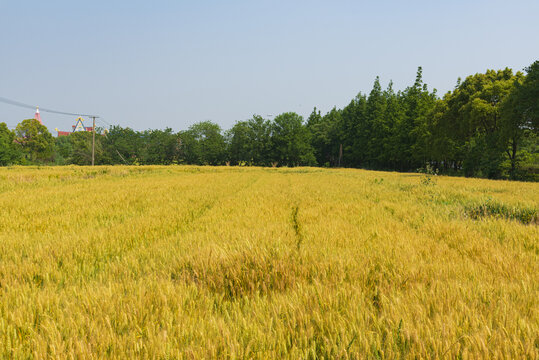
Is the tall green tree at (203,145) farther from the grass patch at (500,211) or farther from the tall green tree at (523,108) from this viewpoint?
the grass patch at (500,211)

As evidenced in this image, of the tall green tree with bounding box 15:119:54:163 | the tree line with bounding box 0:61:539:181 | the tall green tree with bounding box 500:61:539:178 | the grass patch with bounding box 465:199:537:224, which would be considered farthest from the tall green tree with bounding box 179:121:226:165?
the grass patch with bounding box 465:199:537:224

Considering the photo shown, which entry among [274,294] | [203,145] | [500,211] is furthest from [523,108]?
[203,145]

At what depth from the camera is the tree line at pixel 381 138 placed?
106 feet

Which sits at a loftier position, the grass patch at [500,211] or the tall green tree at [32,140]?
the tall green tree at [32,140]

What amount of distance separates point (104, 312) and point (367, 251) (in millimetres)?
2713

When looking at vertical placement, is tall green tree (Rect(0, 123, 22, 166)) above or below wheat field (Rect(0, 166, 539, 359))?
above

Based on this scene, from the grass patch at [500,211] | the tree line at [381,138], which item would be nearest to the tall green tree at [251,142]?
the tree line at [381,138]

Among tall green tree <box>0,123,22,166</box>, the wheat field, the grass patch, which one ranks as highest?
tall green tree <box>0,123,22,166</box>

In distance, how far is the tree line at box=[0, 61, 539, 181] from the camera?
106 ft

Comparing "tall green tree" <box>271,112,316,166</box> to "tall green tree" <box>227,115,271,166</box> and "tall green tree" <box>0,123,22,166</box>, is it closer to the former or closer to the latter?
"tall green tree" <box>227,115,271,166</box>

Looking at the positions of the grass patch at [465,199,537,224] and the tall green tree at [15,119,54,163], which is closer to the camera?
the grass patch at [465,199,537,224]

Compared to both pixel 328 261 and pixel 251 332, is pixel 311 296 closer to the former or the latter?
pixel 251 332

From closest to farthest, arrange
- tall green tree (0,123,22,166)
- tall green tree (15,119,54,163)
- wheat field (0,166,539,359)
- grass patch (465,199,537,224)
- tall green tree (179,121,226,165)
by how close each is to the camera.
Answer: wheat field (0,166,539,359), grass patch (465,199,537,224), tall green tree (0,123,22,166), tall green tree (15,119,54,163), tall green tree (179,121,226,165)

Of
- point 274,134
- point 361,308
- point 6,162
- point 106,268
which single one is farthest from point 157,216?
point 6,162
